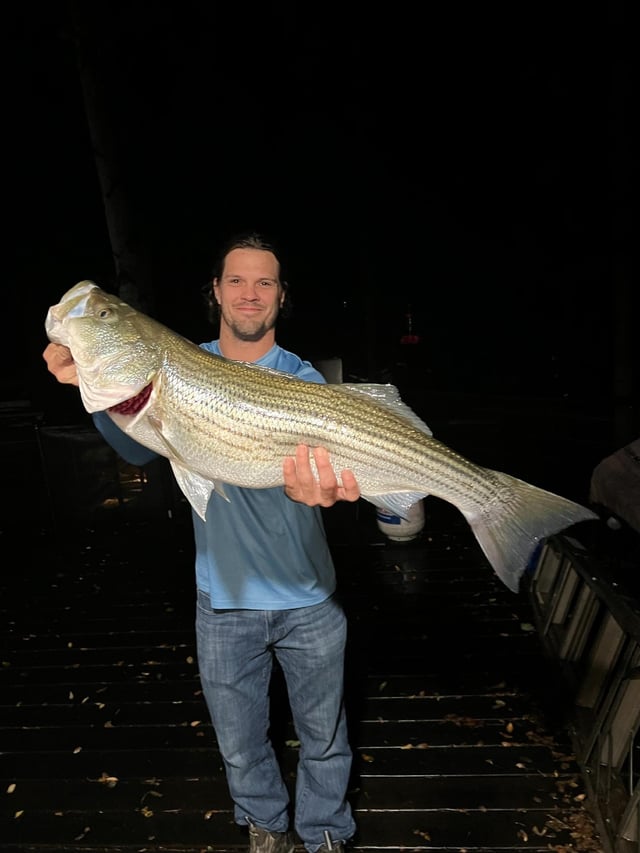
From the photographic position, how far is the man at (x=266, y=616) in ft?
7.75

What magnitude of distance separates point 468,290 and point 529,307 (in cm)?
312

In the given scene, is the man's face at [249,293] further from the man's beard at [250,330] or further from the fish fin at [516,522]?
the fish fin at [516,522]

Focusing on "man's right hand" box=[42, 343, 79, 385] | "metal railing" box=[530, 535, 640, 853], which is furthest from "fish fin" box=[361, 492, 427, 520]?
"man's right hand" box=[42, 343, 79, 385]

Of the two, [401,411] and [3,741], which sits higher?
[401,411]

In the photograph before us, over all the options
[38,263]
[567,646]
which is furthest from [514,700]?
[38,263]

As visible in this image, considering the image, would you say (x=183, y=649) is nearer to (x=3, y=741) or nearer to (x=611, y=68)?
(x=3, y=741)

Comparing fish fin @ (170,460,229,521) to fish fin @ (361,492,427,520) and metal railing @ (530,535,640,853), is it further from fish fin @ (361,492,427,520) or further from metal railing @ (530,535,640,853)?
metal railing @ (530,535,640,853)

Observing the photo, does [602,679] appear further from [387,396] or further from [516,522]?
[387,396]

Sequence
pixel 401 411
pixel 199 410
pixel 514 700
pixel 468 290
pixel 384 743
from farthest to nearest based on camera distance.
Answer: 1. pixel 468 290
2. pixel 514 700
3. pixel 384 743
4. pixel 401 411
5. pixel 199 410

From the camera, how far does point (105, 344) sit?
229cm

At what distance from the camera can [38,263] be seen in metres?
8.23

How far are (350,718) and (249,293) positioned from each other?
2892 millimetres

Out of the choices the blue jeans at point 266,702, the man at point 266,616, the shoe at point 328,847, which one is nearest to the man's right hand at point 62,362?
the man at point 266,616

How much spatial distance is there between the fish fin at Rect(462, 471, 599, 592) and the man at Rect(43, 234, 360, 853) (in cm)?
61
